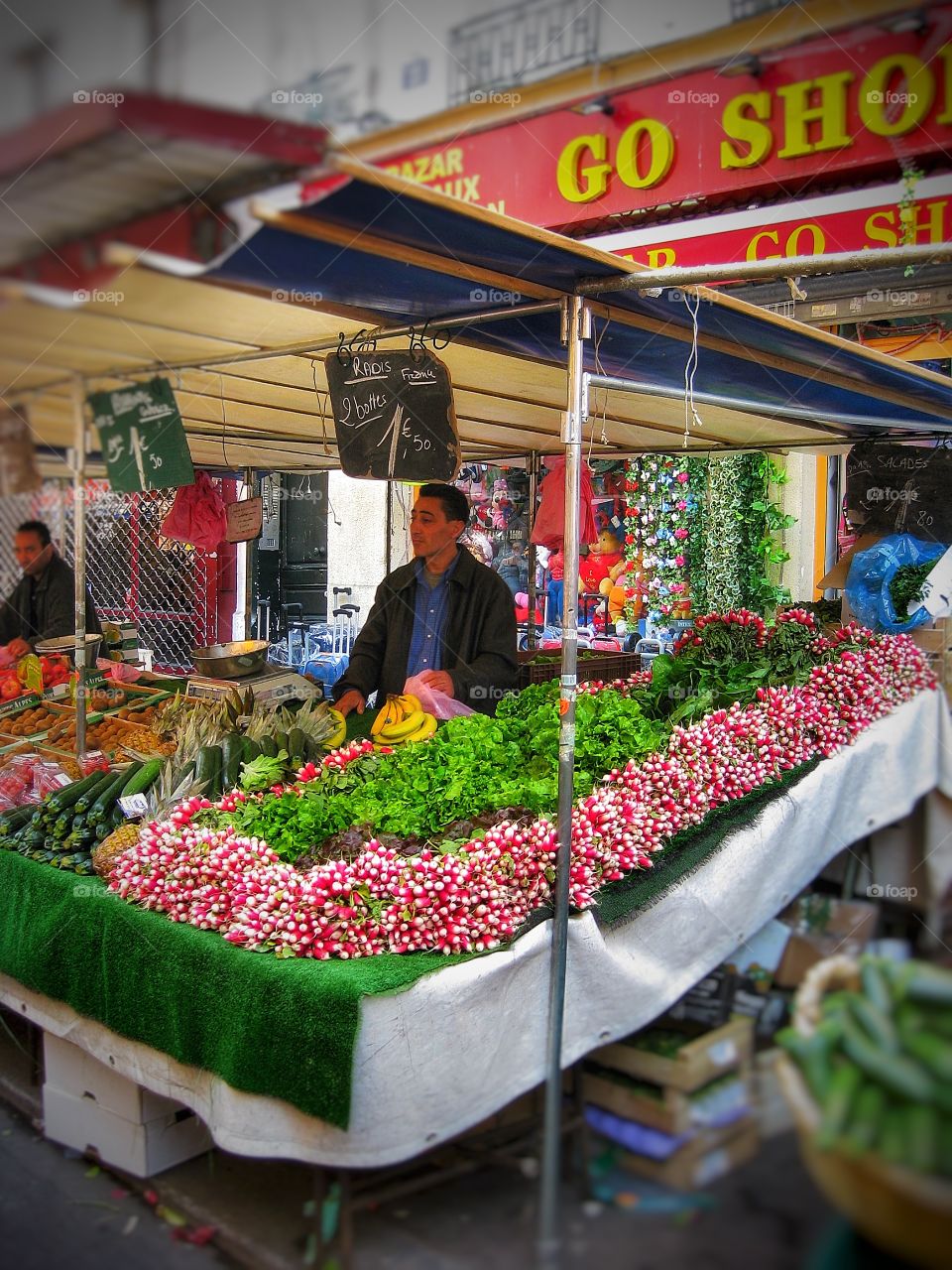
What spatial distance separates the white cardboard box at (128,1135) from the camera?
3.08 meters

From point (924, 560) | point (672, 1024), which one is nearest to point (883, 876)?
point (672, 1024)

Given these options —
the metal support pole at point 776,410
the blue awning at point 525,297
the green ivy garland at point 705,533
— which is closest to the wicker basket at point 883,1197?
the blue awning at point 525,297

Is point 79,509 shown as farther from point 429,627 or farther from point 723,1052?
point 429,627

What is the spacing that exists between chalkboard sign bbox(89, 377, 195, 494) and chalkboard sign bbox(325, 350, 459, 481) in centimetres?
109

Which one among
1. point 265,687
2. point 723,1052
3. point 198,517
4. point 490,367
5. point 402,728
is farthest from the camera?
point 198,517

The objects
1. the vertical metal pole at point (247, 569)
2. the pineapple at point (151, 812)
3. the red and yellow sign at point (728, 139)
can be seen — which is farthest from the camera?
the vertical metal pole at point (247, 569)

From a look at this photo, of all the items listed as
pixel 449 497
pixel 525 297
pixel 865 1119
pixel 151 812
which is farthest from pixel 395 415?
pixel 865 1119

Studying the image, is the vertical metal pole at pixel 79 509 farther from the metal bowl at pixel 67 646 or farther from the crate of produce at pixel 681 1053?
the crate of produce at pixel 681 1053

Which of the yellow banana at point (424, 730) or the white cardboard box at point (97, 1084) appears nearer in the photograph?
the white cardboard box at point (97, 1084)

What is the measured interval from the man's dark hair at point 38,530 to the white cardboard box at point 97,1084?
5.37 feet

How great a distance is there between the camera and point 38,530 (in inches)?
107

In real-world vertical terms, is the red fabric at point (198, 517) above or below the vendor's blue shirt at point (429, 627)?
above

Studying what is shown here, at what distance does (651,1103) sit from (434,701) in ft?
11.2

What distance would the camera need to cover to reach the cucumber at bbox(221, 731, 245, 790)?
3.89 meters
